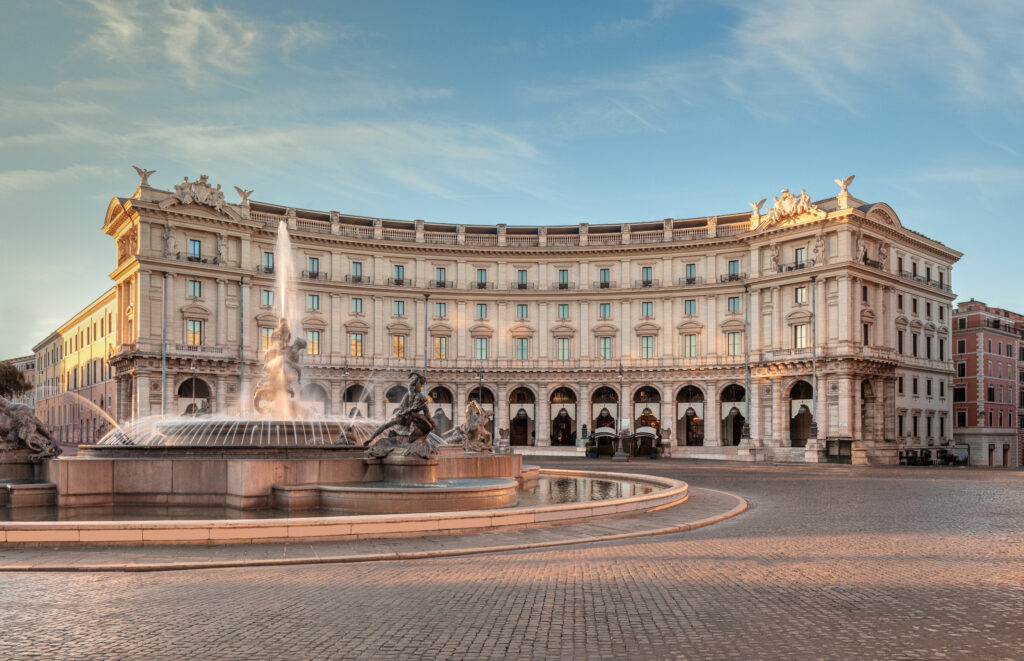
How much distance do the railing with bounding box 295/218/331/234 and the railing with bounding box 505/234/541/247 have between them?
17464 mm

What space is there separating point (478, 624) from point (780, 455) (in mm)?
57387

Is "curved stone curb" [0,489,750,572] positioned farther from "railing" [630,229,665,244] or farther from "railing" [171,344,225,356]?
"railing" [630,229,665,244]

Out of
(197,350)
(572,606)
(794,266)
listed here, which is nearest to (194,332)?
(197,350)

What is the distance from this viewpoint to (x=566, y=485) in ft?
89.7

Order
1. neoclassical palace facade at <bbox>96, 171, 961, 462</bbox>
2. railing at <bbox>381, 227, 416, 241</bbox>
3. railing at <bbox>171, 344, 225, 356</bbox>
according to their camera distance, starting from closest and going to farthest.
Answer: neoclassical palace facade at <bbox>96, 171, 961, 462</bbox> < railing at <bbox>171, 344, 225, 356</bbox> < railing at <bbox>381, 227, 416, 241</bbox>

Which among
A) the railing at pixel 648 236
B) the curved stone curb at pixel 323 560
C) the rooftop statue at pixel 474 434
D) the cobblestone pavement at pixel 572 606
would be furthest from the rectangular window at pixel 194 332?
the cobblestone pavement at pixel 572 606

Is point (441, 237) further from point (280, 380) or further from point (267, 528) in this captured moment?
point (267, 528)

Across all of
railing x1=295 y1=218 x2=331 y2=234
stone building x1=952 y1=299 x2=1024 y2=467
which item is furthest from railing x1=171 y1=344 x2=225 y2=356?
stone building x1=952 y1=299 x2=1024 y2=467

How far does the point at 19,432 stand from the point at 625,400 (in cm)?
6276

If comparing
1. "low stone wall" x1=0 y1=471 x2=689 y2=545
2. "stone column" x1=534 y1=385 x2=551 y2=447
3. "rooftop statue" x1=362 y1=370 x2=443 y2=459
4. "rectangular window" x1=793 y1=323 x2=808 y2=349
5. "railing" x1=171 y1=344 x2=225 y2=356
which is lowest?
"stone column" x1=534 y1=385 x2=551 y2=447

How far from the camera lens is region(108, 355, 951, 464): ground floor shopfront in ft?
217

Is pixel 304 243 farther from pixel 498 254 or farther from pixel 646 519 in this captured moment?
pixel 646 519

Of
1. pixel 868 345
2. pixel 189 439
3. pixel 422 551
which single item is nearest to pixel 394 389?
pixel 868 345

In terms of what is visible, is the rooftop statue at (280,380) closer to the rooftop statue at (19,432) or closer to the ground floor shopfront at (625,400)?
the rooftop statue at (19,432)
